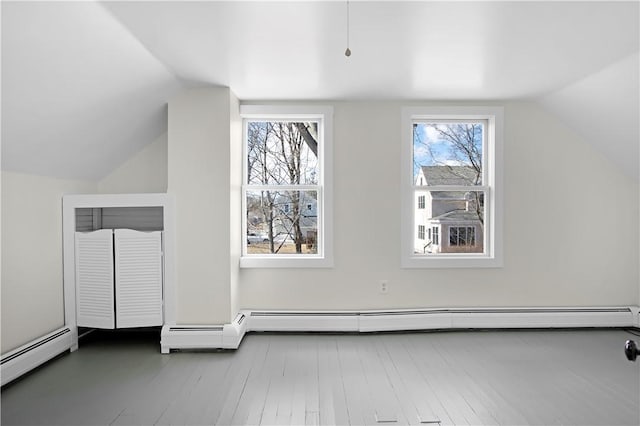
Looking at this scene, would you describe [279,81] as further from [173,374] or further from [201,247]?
[173,374]

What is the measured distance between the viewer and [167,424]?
2266 mm

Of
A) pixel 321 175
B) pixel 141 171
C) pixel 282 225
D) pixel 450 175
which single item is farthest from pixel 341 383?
pixel 141 171

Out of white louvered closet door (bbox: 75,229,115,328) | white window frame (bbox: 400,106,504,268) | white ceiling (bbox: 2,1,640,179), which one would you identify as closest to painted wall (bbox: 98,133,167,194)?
white ceiling (bbox: 2,1,640,179)

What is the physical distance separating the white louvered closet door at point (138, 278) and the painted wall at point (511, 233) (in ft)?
2.78

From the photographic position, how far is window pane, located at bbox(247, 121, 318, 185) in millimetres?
4125

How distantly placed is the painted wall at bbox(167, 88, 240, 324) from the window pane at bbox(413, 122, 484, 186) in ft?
6.19

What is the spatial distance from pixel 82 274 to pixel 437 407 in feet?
9.54

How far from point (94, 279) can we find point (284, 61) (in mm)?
2329

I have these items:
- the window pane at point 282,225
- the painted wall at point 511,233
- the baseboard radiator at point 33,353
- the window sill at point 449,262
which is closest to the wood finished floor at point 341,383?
the baseboard radiator at point 33,353

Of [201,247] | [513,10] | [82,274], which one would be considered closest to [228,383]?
[201,247]

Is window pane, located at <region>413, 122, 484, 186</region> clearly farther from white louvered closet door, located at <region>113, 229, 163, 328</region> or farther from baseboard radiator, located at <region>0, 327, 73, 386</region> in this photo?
baseboard radiator, located at <region>0, 327, 73, 386</region>

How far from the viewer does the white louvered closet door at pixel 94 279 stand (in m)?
3.38

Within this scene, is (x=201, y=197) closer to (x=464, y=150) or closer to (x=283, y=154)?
(x=283, y=154)

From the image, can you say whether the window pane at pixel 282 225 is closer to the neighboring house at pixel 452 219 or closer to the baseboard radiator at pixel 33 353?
the neighboring house at pixel 452 219
